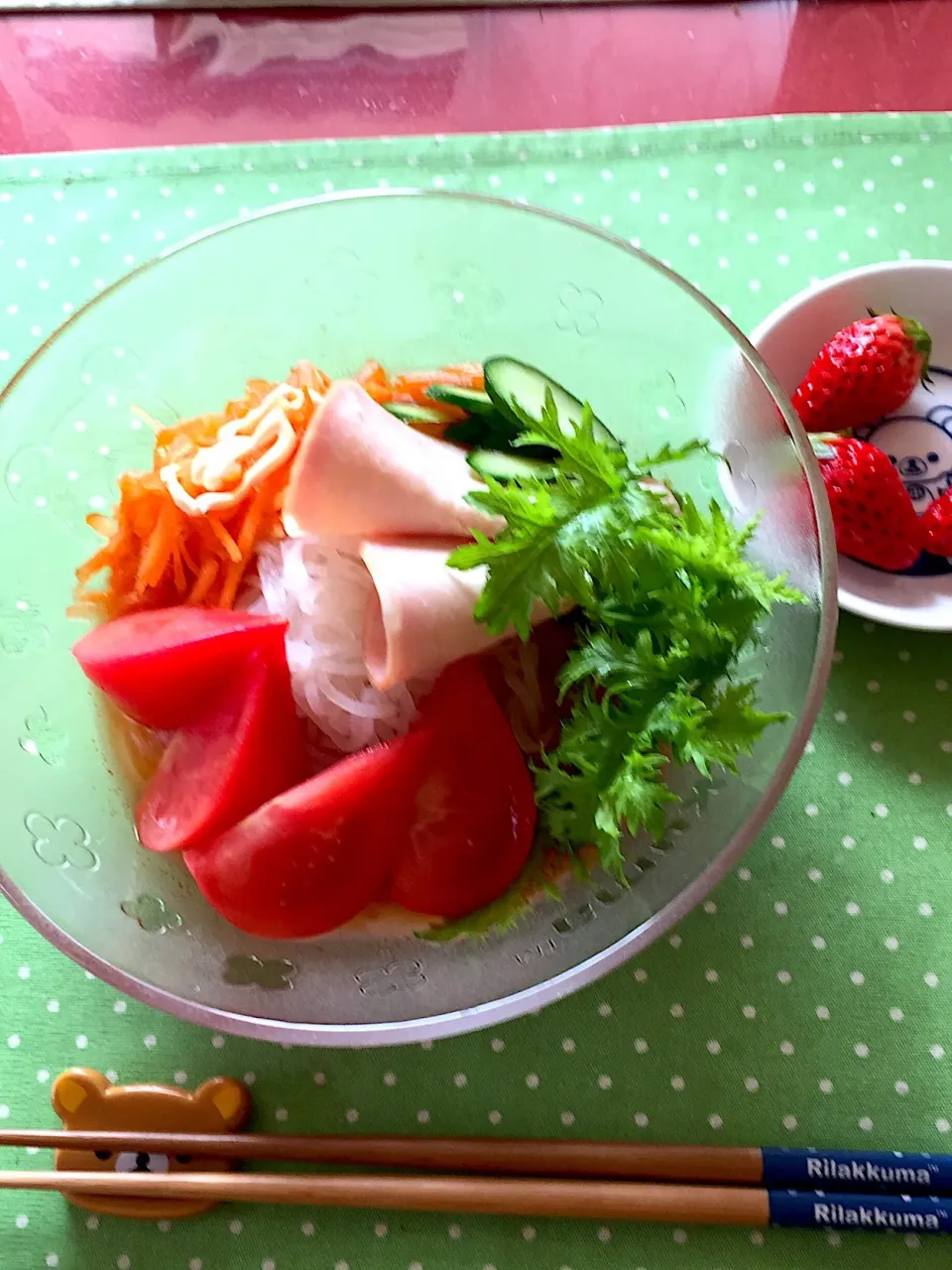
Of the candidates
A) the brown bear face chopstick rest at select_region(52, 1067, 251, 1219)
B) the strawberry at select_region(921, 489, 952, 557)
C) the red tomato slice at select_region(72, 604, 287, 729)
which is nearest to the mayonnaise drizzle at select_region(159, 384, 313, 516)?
the red tomato slice at select_region(72, 604, 287, 729)

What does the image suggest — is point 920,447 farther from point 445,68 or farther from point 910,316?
point 445,68

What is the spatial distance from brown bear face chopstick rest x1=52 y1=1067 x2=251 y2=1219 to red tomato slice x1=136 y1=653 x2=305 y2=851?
23cm

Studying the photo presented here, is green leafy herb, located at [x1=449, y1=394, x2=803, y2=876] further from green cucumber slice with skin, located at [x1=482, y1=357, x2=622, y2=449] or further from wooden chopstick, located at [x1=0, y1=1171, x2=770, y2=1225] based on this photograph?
wooden chopstick, located at [x1=0, y1=1171, x2=770, y2=1225]

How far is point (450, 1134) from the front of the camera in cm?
92

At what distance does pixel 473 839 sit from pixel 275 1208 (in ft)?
1.26

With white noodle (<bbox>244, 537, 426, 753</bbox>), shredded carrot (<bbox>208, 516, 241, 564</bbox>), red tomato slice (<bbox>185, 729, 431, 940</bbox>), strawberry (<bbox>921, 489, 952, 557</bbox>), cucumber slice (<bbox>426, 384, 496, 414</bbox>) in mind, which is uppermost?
cucumber slice (<bbox>426, 384, 496, 414</bbox>)

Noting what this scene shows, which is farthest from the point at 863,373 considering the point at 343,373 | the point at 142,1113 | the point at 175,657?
the point at 142,1113

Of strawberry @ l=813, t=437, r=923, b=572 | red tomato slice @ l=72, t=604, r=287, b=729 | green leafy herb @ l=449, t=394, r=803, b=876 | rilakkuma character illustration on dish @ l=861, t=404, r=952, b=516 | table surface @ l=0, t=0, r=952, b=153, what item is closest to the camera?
green leafy herb @ l=449, t=394, r=803, b=876

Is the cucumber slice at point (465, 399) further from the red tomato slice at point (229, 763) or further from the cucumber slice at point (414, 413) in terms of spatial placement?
the red tomato slice at point (229, 763)

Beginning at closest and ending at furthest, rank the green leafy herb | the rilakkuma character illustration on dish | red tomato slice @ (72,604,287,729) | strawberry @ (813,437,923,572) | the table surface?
the green leafy herb
red tomato slice @ (72,604,287,729)
strawberry @ (813,437,923,572)
the rilakkuma character illustration on dish
the table surface

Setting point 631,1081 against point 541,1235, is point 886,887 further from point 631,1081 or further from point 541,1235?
point 541,1235

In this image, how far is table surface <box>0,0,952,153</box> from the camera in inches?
54.8

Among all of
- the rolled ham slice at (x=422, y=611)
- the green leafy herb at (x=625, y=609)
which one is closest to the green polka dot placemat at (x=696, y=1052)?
the green leafy herb at (x=625, y=609)

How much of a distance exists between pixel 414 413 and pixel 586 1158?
0.70m
